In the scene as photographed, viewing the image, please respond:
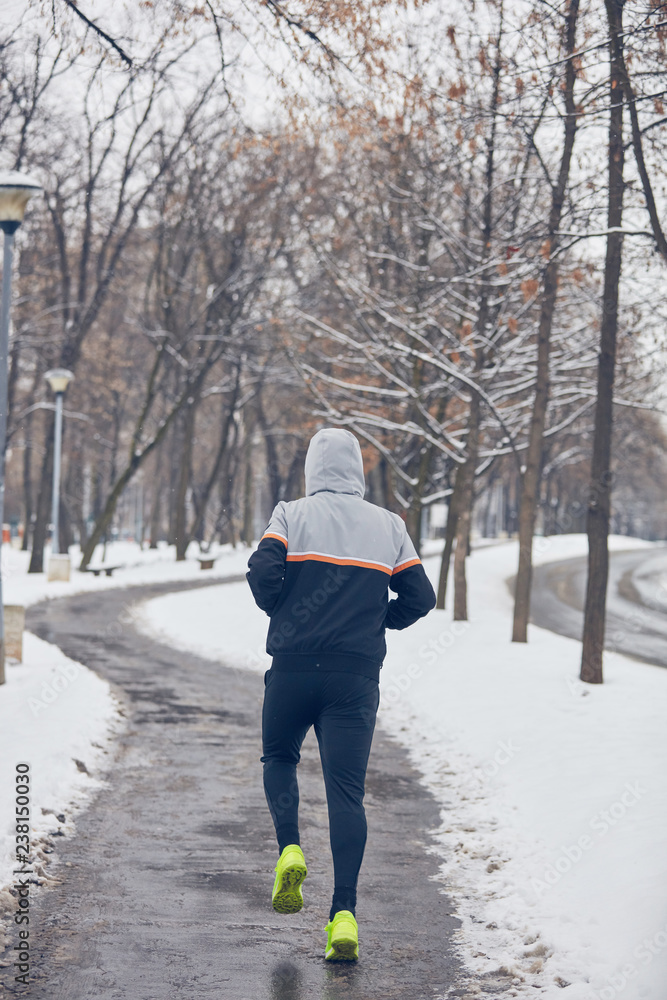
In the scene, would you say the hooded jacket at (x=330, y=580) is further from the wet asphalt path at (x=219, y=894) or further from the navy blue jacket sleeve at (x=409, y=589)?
the wet asphalt path at (x=219, y=894)

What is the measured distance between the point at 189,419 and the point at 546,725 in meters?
27.7

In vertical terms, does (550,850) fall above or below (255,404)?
below

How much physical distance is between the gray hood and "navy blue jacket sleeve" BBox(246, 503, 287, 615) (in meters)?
0.35

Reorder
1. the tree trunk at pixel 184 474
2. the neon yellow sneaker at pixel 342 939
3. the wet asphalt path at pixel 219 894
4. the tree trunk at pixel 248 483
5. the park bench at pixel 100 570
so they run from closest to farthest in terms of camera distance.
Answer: the wet asphalt path at pixel 219 894 → the neon yellow sneaker at pixel 342 939 → the park bench at pixel 100 570 → the tree trunk at pixel 184 474 → the tree trunk at pixel 248 483

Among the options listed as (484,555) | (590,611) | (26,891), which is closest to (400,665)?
(590,611)

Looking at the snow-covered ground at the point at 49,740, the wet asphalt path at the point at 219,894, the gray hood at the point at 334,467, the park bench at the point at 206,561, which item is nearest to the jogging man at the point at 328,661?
the gray hood at the point at 334,467

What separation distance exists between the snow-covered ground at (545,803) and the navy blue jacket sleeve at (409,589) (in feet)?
4.38

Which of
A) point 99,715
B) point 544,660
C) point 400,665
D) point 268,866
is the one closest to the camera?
point 268,866

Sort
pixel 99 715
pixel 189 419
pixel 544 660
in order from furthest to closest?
pixel 189 419, pixel 544 660, pixel 99 715

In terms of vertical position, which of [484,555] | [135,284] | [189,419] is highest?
[135,284]

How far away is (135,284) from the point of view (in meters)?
36.0

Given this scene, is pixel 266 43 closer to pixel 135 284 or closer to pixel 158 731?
pixel 158 731

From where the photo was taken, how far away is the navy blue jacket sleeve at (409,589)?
4316 millimetres

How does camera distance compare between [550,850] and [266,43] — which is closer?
[550,850]
